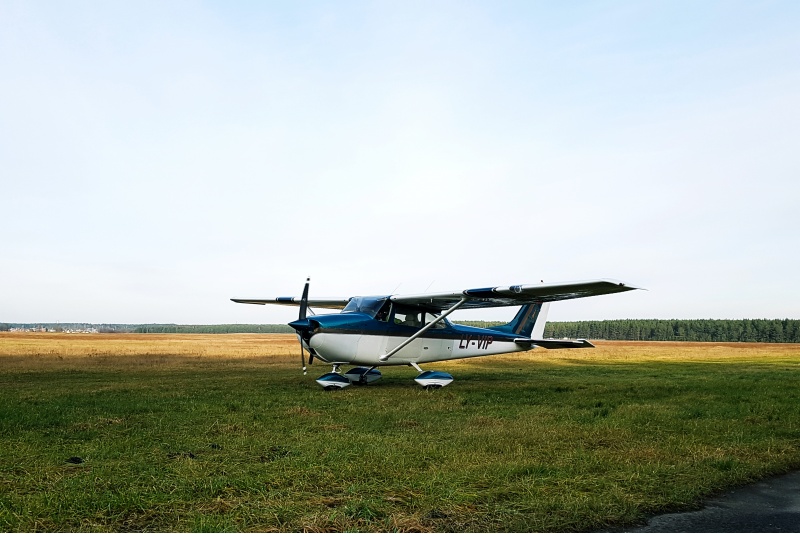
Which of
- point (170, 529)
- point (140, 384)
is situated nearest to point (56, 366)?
point (140, 384)

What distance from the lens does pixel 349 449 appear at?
274 inches

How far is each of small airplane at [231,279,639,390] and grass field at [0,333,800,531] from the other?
2757 mm

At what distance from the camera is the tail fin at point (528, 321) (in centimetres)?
2098

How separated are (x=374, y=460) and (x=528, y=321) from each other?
15635mm

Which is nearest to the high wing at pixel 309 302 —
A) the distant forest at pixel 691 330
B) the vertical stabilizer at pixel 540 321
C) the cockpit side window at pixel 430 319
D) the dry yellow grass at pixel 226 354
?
the cockpit side window at pixel 430 319

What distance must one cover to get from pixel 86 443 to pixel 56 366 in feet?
68.3

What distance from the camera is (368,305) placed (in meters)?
16.5

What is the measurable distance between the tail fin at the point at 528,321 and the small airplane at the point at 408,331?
2.76 feet

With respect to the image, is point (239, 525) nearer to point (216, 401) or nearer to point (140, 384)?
point (216, 401)

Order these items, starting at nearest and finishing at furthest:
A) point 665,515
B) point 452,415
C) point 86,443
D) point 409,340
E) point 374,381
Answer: point 665,515
point 86,443
point 452,415
point 409,340
point 374,381

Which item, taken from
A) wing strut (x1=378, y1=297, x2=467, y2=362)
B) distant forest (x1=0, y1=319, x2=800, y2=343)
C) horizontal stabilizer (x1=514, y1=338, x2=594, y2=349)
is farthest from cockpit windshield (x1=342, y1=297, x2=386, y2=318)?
distant forest (x1=0, y1=319, x2=800, y2=343)

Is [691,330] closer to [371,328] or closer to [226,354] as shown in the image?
[226,354]

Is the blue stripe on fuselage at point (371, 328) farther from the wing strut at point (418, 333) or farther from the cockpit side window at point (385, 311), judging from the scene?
the wing strut at point (418, 333)

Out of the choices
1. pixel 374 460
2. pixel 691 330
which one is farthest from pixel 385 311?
pixel 691 330
